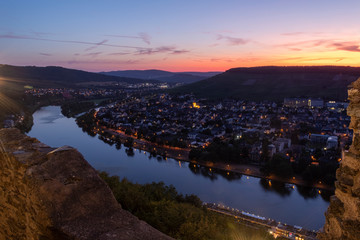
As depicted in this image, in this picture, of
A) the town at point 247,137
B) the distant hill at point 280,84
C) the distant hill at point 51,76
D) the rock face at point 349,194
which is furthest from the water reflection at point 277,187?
the distant hill at point 51,76

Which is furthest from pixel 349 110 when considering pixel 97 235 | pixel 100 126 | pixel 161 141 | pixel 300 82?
pixel 300 82

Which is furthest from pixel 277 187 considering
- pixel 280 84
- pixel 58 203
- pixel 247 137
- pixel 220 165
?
pixel 280 84

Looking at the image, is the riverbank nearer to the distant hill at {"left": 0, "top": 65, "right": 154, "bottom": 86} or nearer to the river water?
the river water

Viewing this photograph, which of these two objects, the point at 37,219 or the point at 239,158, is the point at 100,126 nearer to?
the point at 239,158

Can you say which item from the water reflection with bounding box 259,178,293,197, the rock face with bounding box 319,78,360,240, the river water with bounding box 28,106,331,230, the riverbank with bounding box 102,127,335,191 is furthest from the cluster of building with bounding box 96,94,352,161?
the rock face with bounding box 319,78,360,240

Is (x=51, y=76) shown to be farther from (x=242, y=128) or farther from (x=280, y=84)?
(x=242, y=128)

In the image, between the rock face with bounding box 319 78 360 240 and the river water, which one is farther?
the river water
